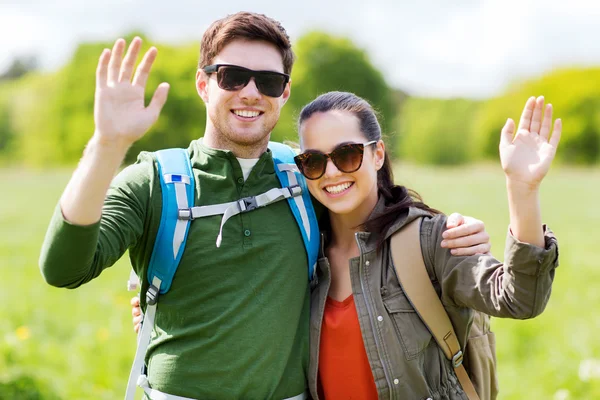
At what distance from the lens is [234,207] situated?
3.38m

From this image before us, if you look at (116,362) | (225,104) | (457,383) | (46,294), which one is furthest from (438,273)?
(46,294)

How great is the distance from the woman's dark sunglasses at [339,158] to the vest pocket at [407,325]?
0.75 metres

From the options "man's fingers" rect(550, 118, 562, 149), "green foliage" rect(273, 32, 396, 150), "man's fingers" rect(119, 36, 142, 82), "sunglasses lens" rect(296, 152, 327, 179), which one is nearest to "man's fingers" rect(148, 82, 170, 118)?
"man's fingers" rect(119, 36, 142, 82)

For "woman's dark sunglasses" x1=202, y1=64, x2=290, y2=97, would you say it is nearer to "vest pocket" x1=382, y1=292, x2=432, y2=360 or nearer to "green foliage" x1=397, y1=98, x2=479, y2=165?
"vest pocket" x1=382, y1=292, x2=432, y2=360

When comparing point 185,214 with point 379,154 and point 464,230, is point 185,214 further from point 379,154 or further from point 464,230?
point 464,230

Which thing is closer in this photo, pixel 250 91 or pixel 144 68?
pixel 144 68

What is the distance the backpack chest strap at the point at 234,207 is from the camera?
329cm

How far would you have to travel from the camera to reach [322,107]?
3703 mm

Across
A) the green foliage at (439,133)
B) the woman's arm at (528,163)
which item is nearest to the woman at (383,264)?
the woman's arm at (528,163)

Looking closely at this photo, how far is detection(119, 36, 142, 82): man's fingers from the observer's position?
2.59 meters

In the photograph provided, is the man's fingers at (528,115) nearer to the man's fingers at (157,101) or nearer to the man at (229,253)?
the man at (229,253)

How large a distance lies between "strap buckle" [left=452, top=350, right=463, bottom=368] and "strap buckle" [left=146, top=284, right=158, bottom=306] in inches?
62.6

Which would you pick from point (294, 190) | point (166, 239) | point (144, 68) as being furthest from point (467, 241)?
point (144, 68)

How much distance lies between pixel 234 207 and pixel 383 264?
0.86 meters
